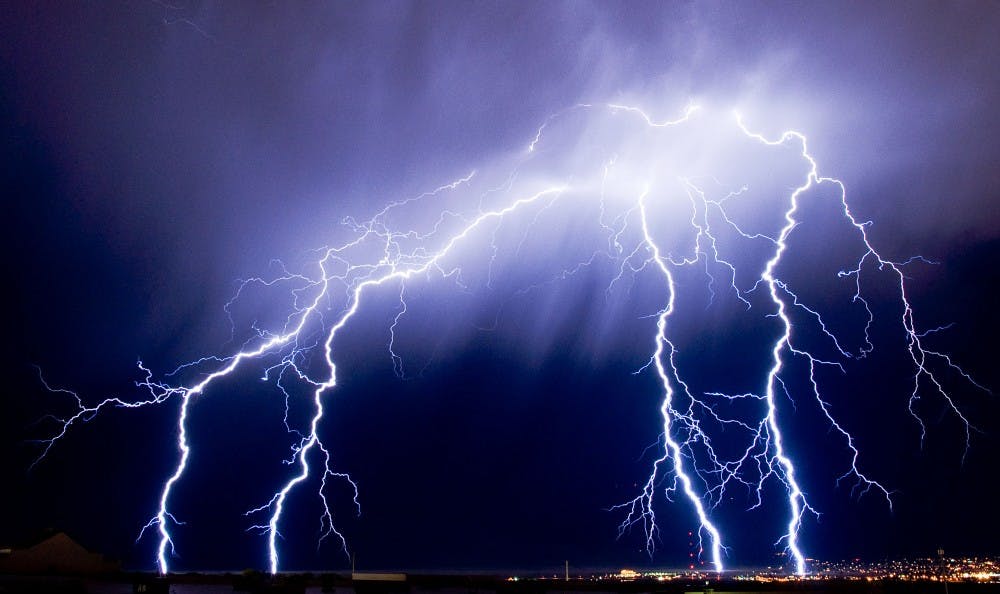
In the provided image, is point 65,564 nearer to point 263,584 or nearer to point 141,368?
point 141,368

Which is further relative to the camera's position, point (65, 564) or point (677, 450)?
point (65, 564)

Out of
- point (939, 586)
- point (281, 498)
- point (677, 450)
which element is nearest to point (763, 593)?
point (677, 450)

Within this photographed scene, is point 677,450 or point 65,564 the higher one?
point 677,450

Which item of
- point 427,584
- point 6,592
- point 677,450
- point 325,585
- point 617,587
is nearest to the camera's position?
point 6,592

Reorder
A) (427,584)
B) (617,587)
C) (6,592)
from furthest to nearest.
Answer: (427,584) → (617,587) → (6,592)

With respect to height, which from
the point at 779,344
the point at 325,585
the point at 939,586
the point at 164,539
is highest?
the point at 779,344

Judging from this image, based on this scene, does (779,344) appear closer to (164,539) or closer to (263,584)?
(263,584)

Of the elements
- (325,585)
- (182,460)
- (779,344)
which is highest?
(779,344)

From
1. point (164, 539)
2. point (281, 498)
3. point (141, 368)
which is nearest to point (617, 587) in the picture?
point (281, 498)

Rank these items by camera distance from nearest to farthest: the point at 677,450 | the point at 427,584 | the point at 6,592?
the point at 6,592, the point at 677,450, the point at 427,584
